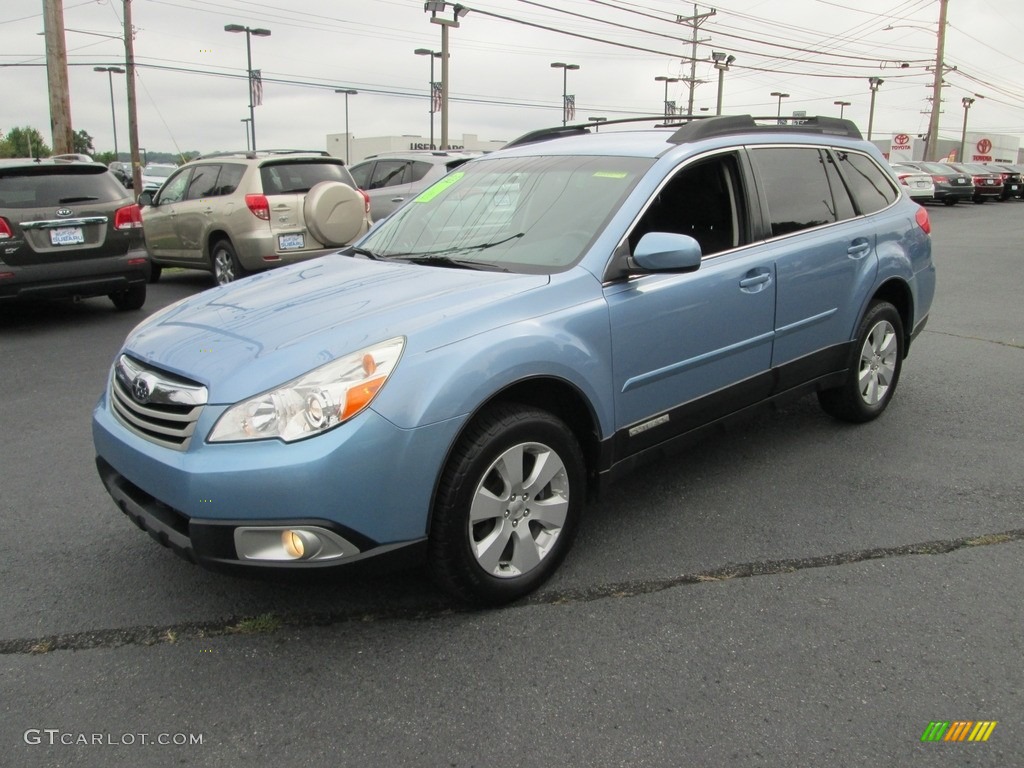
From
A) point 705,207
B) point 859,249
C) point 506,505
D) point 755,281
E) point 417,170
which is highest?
point 417,170

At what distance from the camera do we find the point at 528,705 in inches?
103

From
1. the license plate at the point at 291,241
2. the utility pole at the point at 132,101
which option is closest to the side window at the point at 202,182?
the license plate at the point at 291,241

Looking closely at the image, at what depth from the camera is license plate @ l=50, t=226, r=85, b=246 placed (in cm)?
804

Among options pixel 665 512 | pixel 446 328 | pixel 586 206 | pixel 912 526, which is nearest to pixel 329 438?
pixel 446 328

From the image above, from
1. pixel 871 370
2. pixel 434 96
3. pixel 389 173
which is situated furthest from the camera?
pixel 434 96

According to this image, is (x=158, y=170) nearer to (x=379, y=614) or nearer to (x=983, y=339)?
(x=983, y=339)

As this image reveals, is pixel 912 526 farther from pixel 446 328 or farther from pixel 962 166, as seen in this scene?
pixel 962 166

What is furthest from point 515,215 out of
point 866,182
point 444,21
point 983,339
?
point 444,21

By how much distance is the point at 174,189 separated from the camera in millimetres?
11359

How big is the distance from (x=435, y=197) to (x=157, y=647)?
253 cm

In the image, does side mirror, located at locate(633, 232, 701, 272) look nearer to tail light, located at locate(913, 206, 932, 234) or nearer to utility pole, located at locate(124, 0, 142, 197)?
tail light, located at locate(913, 206, 932, 234)

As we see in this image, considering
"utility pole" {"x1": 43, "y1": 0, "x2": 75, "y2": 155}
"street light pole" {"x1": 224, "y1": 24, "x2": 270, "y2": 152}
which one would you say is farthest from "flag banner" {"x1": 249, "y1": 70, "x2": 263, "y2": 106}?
"utility pole" {"x1": 43, "y1": 0, "x2": 75, "y2": 155}

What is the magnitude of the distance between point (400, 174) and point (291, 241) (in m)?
4.56

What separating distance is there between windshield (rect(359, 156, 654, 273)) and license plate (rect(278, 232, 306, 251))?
560 centimetres
